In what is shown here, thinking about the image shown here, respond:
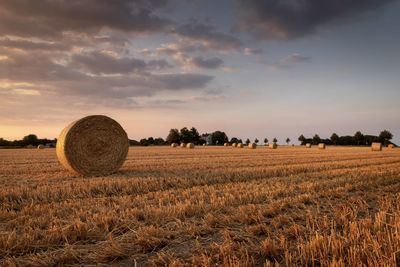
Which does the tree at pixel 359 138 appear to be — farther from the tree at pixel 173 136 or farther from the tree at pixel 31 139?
the tree at pixel 31 139

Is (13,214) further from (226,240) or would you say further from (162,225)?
(226,240)

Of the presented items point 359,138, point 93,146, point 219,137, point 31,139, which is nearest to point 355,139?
point 359,138

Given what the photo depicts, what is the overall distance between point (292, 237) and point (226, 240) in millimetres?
973

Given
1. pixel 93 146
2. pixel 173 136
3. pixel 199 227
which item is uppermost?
pixel 173 136

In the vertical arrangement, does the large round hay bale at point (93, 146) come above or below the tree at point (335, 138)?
below

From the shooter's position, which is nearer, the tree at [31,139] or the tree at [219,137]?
the tree at [31,139]

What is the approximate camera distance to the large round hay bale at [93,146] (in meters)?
13.2

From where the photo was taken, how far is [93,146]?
13836 millimetres

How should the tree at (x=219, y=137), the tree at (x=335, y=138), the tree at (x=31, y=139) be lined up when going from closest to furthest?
the tree at (x=31, y=139), the tree at (x=335, y=138), the tree at (x=219, y=137)

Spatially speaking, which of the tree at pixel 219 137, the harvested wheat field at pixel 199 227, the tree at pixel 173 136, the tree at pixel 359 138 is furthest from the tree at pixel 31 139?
the tree at pixel 359 138

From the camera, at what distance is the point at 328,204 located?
23.7 ft

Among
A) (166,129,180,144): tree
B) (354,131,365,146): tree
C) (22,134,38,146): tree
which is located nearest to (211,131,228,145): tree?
(166,129,180,144): tree

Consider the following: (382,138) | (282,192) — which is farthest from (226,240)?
(382,138)

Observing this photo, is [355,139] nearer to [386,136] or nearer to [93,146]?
[386,136]
